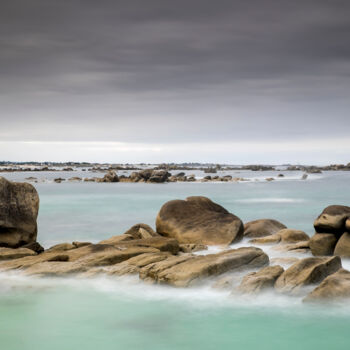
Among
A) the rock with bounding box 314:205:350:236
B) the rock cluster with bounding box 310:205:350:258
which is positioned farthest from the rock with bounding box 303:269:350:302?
the rock with bounding box 314:205:350:236

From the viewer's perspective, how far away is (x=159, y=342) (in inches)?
276

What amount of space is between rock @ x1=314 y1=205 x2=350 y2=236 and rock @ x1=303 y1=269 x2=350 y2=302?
4423 mm

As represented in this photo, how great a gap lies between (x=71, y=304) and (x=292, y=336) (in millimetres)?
4246

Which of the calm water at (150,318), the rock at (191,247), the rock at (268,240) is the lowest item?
the calm water at (150,318)

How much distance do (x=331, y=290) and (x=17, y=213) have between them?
9.85m

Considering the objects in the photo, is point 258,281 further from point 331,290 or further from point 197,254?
point 197,254

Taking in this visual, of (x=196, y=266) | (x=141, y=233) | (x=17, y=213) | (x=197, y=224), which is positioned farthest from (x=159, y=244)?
(x=17, y=213)

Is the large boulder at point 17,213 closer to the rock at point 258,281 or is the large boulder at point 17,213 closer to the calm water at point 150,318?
the calm water at point 150,318

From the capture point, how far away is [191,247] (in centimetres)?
1370

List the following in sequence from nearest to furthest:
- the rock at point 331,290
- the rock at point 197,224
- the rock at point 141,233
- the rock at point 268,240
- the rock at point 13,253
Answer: the rock at point 331,290, the rock at point 13,253, the rock at point 197,224, the rock at point 268,240, the rock at point 141,233

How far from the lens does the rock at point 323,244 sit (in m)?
12.8

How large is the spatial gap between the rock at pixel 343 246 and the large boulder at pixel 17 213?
30.7ft

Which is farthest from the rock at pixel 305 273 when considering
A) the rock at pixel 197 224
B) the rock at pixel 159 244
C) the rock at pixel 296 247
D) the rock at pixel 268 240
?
the rock at pixel 197 224

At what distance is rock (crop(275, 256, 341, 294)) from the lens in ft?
29.0
